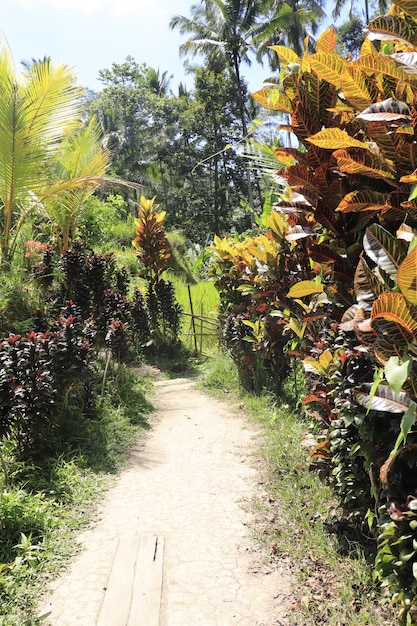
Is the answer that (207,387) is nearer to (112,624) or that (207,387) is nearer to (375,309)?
(112,624)

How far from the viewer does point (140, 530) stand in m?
2.58

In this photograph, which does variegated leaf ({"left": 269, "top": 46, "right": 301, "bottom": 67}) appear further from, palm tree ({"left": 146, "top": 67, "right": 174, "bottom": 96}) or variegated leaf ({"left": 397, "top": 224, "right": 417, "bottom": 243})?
palm tree ({"left": 146, "top": 67, "right": 174, "bottom": 96})

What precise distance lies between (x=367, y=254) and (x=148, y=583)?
1.71 meters

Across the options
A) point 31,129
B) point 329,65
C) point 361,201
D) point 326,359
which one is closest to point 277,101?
point 329,65

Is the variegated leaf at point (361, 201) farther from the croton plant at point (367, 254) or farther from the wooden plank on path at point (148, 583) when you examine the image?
the wooden plank on path at point (148, 583)

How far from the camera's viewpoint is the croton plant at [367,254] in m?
1.34

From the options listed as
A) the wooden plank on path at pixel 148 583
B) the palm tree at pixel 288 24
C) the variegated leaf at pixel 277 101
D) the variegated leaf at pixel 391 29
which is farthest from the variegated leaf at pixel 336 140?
the palm tree at pixel 288 24

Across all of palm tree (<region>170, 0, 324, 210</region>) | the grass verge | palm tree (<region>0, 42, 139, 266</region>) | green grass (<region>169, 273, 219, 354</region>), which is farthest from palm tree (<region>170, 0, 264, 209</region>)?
the grass verge

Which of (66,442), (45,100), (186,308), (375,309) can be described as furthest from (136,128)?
(375,309)

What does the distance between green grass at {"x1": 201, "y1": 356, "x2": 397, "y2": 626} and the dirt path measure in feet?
0.30

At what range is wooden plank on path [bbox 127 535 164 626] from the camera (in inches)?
75.8

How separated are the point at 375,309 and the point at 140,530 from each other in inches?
77.5

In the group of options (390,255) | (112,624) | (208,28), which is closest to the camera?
(390,255)

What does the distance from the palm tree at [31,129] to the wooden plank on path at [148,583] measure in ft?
12.3
